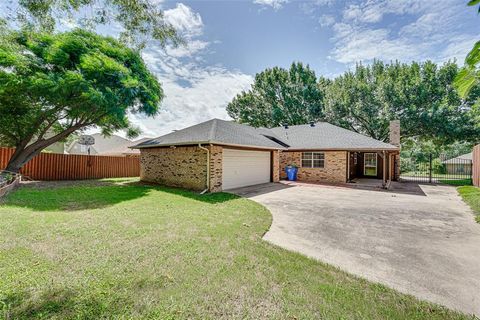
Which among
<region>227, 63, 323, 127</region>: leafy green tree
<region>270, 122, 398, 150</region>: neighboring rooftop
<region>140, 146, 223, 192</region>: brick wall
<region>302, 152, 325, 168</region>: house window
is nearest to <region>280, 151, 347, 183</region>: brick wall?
<region>302, 152, 325, 168</region>: house window

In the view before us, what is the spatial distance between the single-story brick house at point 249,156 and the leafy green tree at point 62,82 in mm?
3153

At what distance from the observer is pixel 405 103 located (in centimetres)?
1906

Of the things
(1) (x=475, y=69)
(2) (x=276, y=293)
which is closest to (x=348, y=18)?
(1) (x=475, y=69)

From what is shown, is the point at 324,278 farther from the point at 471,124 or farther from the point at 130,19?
the point at 471,124

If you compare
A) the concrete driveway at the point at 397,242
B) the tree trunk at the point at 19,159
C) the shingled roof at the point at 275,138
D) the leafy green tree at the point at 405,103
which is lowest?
the concrete driveway at the point at 397,242

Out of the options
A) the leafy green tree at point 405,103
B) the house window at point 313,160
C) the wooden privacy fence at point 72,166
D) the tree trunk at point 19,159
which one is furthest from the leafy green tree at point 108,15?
the leafy green tree at point 405,103

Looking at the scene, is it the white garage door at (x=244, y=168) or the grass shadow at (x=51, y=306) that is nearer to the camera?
the grass shadow at (x=51, y=306)

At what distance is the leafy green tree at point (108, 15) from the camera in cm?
393

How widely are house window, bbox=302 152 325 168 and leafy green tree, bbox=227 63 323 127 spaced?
1312cm

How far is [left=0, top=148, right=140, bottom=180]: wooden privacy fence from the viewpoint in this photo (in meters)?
12.1

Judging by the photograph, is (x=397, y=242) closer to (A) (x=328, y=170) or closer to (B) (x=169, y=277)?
(B) (x=169, y=277)

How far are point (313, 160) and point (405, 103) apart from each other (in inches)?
472

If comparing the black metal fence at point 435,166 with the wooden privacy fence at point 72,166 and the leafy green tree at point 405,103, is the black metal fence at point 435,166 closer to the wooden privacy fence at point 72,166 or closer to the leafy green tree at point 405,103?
the leafy green tree at point 405,103

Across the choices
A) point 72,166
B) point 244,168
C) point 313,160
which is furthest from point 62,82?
point 313,160
